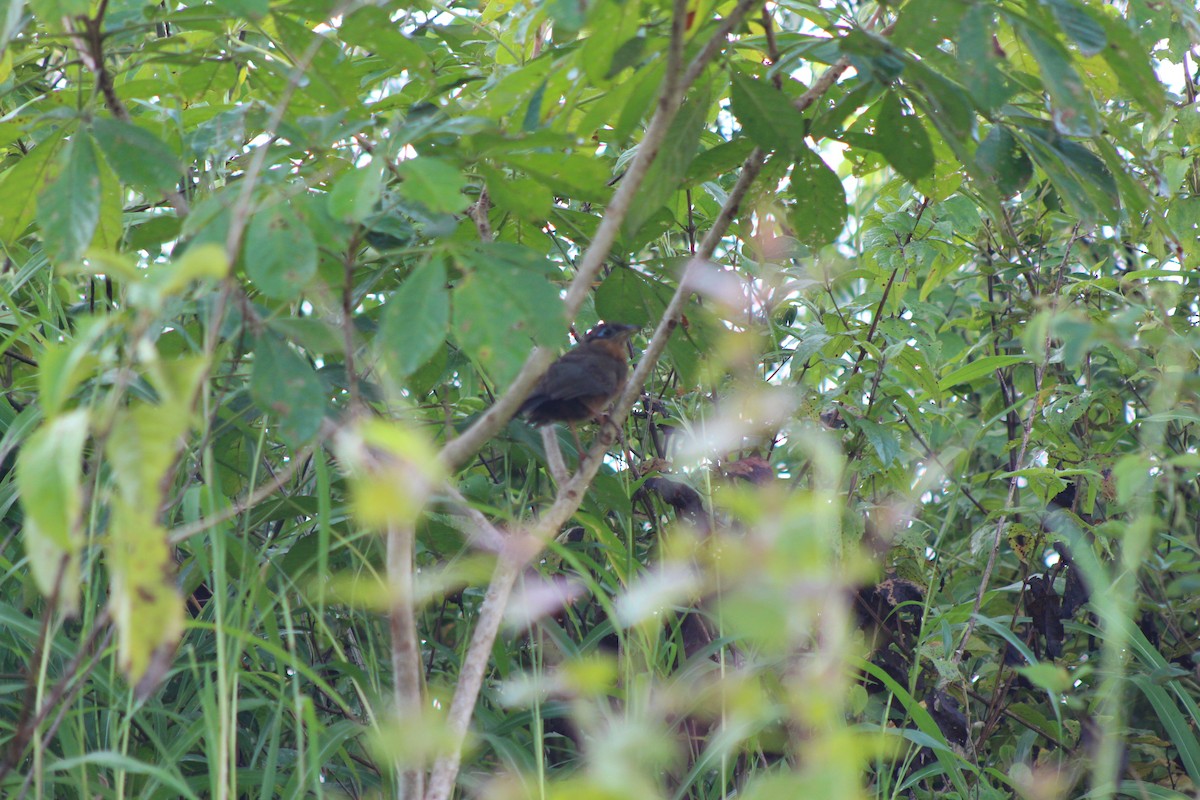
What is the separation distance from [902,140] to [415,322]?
45.4 inches

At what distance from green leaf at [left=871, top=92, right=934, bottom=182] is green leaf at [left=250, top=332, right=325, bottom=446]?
1275 millimetres

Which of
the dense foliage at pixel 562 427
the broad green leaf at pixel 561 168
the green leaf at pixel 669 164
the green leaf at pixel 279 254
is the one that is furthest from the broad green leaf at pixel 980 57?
the green leaf at pixel 279 254

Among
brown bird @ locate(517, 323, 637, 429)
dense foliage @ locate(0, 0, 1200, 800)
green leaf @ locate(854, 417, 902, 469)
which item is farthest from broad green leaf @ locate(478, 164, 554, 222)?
green leaf @ locate(854, 417, 902, 469)

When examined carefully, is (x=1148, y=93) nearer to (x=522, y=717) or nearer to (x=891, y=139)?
(x=891, y=139)

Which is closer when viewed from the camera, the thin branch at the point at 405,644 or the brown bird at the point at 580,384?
the thin branch at the point at 405,644

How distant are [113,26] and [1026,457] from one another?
3008mm

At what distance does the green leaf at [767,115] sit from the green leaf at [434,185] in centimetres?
57

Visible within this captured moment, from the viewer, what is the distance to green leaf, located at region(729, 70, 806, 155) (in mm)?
2113

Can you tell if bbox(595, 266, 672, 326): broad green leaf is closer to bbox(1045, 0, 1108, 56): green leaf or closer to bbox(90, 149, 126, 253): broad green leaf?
bbox(90, 149, 126, 253): broad green leaf

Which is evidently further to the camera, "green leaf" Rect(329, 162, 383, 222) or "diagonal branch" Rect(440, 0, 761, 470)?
"diagonal branch" Rect(440, 0, 761, 470)

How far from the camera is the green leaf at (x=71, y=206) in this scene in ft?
6.41

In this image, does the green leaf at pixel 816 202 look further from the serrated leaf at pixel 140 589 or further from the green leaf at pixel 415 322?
the serrated leaf at pixel 140 589

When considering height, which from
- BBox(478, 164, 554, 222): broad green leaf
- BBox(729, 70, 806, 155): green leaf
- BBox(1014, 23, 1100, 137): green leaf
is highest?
BBox(1014, 23, 1100, 137): green leaf

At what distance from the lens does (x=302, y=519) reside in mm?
3160
